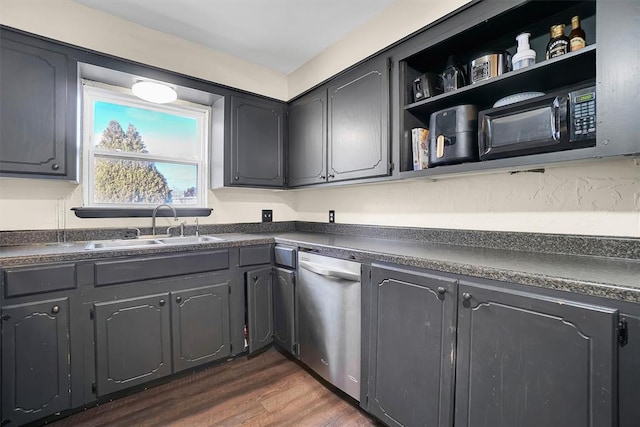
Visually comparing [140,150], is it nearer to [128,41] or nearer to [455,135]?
[128,41]

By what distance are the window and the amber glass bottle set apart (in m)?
2.50

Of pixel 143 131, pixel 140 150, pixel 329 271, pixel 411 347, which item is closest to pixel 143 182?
pixel 140 150

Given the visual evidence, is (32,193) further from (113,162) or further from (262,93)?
(262,93)

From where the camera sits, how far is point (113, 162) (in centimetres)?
219

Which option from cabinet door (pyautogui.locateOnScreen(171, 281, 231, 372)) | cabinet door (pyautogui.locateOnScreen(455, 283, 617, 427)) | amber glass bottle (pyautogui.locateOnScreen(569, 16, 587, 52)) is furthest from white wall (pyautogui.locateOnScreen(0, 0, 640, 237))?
cabinet door (pyautogui.locateOnScreen(171, 281, 231, 372))

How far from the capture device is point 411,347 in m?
1.33

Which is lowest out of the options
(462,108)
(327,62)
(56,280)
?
(56,280)

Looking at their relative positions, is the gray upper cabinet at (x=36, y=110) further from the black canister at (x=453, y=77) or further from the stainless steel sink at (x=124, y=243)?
the black canister at (x=453, y=77)

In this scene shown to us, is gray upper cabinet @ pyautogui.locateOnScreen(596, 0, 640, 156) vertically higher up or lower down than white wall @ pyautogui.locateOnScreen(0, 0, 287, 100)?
lower down

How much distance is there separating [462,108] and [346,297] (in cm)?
120

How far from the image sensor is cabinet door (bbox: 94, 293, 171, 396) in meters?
1.62

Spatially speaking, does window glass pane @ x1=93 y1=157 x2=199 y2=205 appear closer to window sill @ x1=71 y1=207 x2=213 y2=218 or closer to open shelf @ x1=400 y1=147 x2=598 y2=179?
window sill @ x1=71 y1=207 x2=213 y2=218

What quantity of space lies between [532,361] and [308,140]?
6.76 ft

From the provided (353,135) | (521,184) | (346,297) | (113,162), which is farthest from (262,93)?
(521,184)
